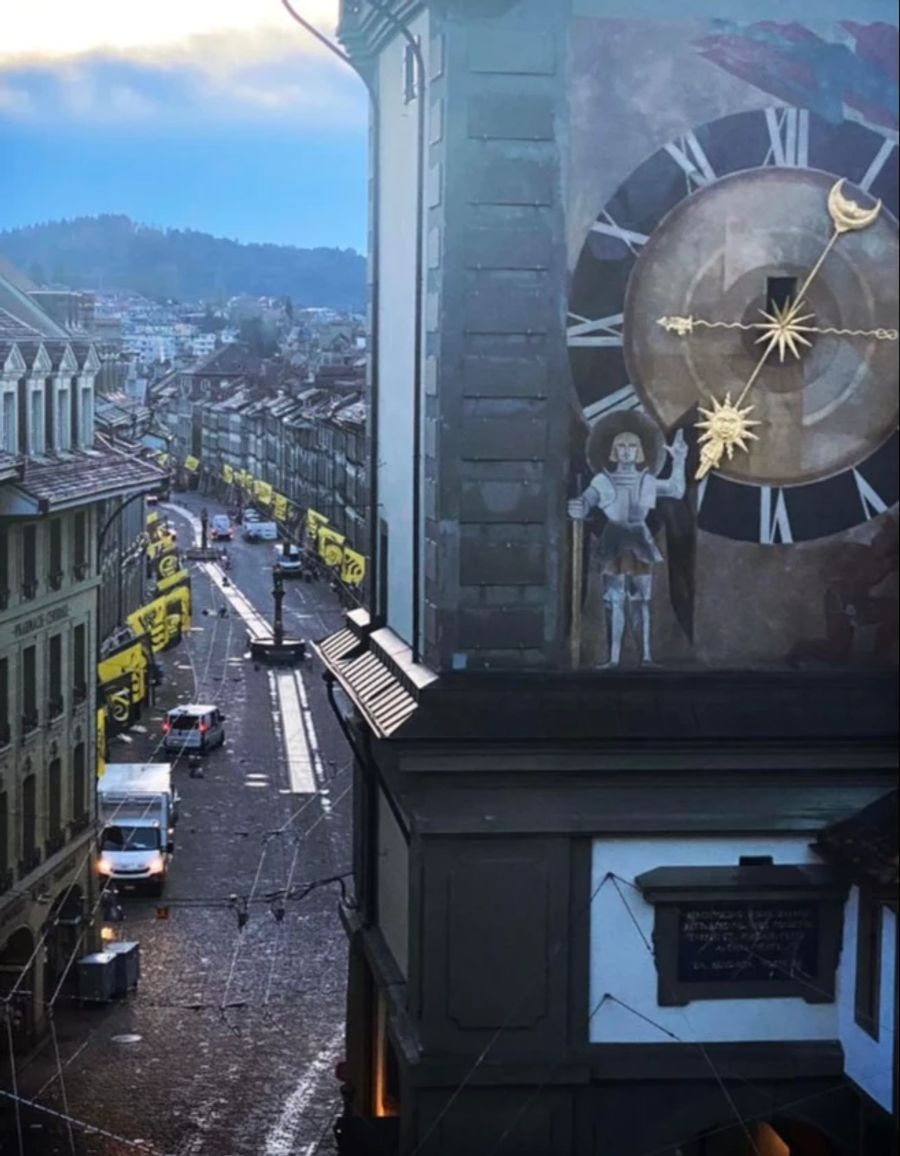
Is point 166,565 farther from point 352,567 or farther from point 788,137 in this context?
point 788,137

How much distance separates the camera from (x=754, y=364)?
20.5m

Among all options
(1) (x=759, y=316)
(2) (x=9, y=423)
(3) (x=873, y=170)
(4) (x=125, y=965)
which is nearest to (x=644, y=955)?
(1) (x=759, y=316)

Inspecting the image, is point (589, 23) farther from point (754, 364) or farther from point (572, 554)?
point (572, 554)

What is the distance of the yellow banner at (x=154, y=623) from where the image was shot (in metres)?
75.9

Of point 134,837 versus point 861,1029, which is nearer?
point 861,1029

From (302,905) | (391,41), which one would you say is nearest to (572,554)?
(391,41)

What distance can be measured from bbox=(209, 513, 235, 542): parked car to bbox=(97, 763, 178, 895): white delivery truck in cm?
11058

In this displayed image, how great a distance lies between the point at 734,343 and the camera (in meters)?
20.4

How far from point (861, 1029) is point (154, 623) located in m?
61.8

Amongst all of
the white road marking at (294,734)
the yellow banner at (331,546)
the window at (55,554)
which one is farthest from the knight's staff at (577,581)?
the yellow banner at (331,546)

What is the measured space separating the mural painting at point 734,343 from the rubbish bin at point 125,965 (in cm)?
1985

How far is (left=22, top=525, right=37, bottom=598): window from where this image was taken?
37938mm

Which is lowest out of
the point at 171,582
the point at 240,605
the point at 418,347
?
the point at 240,605

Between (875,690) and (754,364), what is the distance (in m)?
2.92
